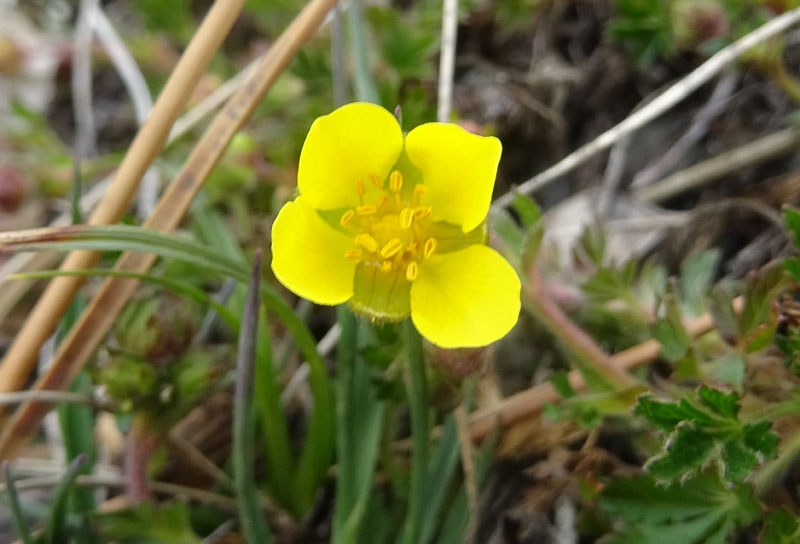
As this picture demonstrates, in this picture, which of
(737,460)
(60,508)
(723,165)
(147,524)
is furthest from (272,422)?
(723,165)

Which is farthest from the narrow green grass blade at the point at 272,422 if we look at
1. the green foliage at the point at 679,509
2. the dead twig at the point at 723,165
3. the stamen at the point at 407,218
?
the dead twig at the point at 723,165

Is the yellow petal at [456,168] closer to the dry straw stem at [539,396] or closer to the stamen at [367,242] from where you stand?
the stamen at [367,242]

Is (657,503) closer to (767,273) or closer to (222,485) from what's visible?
(767,273)

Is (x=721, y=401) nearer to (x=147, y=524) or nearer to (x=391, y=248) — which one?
(x=391, y=248)

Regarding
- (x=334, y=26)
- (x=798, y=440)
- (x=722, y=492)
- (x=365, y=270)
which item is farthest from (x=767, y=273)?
(x=334, y=26)

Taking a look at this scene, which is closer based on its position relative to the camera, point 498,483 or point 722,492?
point 722,492

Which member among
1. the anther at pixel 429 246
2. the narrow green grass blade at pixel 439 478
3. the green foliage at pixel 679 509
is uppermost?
the anther at pixel 429 246
